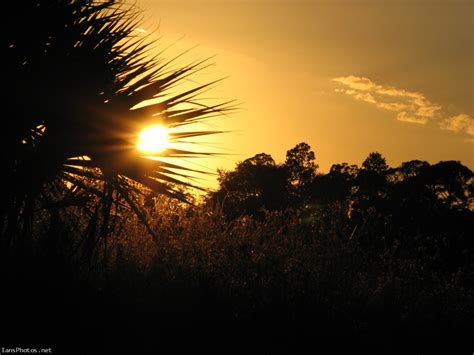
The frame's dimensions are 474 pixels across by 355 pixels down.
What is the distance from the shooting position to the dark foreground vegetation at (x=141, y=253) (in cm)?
395

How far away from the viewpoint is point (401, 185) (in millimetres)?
34969

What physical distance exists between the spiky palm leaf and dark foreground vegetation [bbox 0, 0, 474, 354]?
12mm

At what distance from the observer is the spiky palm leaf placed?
3.71 meters

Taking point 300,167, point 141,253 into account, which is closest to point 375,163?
point 300,167

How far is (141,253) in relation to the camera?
240 inches

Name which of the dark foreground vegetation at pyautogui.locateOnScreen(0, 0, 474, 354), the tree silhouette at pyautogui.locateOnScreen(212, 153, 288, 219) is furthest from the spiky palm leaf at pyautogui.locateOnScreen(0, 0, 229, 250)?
the tree silhouette at pyautogui.locateOnScreen(212, 153, 288, 219)

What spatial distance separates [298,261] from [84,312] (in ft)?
8.31

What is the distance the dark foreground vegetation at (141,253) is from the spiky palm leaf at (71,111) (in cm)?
1

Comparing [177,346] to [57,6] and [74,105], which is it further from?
[57,6]

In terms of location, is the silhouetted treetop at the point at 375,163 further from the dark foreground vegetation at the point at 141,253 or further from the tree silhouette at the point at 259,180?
the dark foreground vegetation at the point at 141,253

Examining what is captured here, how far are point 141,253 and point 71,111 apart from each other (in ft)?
8.63

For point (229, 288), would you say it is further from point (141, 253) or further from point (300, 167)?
point (300, 167)

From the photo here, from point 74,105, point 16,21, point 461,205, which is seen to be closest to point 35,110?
point 74,105

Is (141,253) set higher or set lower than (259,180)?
lower
